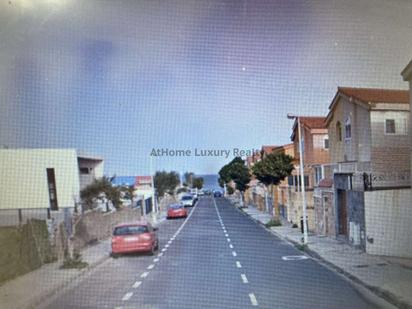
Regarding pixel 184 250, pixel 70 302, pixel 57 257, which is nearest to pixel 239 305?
pixel 70 302

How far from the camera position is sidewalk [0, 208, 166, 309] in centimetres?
183

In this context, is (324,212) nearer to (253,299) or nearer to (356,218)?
(356,218)

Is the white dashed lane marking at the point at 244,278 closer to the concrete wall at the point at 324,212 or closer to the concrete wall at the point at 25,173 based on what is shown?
the concrete wall at the point at 25,173

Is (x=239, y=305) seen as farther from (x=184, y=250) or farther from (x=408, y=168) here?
(x=184, y=250)

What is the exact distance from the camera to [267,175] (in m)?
7.30

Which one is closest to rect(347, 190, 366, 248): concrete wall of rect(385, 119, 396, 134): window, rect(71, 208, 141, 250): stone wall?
rect(385, 119, 396, 134): window

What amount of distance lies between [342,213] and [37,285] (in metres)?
3.47

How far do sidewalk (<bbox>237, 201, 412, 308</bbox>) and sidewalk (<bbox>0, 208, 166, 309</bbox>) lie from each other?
1.62 m

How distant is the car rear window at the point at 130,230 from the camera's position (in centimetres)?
398

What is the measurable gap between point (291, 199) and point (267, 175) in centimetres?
65

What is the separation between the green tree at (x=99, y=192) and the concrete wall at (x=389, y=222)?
307 centimetres

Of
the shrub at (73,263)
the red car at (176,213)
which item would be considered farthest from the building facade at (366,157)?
the red car at (176,213)

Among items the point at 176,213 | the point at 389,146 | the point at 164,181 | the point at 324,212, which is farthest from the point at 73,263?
the point at 164,181

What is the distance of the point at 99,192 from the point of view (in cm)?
566
